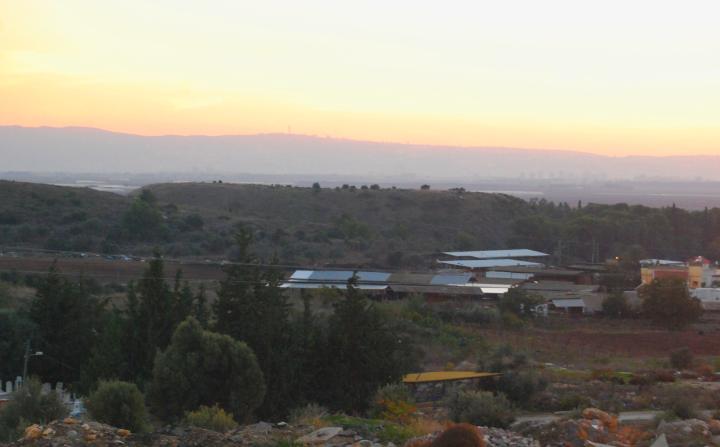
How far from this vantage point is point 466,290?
4278 cm

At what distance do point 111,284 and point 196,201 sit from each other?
43.3 meters

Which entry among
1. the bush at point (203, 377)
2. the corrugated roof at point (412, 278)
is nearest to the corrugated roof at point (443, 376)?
the bush at point (203, 377)

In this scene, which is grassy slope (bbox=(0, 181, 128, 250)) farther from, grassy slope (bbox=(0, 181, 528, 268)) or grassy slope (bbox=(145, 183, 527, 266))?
grassy slope (bbox=(145, 183, 527, 266))

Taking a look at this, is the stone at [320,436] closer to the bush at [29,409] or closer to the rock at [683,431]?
the bush at [29,409]

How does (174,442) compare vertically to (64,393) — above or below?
above

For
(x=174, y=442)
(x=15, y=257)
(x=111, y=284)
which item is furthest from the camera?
(x=15, y=257)

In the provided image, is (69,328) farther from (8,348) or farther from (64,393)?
(64,393)

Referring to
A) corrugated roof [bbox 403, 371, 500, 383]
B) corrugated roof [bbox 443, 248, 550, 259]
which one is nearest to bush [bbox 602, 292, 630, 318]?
corrugated roof [bbox 403, 371, 500, 383]

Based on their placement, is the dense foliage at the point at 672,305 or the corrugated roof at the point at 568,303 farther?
the corrugated roof at the point at 568,303

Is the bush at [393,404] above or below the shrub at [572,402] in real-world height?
above

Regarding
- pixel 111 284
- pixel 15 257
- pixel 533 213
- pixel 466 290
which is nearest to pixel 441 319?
pixel 466 290

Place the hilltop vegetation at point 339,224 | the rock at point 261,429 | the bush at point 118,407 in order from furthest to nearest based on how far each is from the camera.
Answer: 1. the hilltop vegetation at point 339,224
2. the bush at point 118,407
3. the rock at point 261,429

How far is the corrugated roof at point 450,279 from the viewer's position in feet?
146

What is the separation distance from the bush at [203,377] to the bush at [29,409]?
1.85 m
